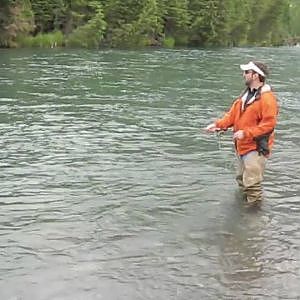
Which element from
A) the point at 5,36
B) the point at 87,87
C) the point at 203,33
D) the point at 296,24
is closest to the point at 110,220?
the point at 87,87

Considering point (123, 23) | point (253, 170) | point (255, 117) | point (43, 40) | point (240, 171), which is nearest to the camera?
point (255, 117)

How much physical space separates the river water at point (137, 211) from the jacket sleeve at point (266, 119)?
1.15 metres

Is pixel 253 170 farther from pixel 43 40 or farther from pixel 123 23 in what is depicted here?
pixel 123 23

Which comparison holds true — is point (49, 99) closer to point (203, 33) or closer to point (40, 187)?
point (40, 187)

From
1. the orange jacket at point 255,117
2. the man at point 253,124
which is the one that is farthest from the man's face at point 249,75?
the orange jacket at point 255,117

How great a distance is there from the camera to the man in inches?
351

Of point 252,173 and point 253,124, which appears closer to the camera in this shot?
point 253,124

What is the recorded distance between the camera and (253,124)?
30.0ft

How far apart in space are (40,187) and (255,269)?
4.28 metres

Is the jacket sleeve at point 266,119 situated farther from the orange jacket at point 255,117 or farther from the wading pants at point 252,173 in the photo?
the wading pants at point 252,173

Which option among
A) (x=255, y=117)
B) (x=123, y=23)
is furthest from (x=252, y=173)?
(x=123, y=23)

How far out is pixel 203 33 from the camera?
3174 inches

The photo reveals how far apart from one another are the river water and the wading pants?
28 cm

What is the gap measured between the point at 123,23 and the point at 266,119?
60.3 metres
